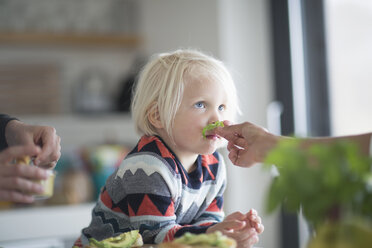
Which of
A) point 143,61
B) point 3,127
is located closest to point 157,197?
point 3,127

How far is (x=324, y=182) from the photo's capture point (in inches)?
20.7

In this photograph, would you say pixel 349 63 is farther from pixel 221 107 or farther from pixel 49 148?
pixel 49 148

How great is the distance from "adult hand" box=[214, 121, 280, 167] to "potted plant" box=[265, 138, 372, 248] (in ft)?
1.19

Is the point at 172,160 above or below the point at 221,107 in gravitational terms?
below

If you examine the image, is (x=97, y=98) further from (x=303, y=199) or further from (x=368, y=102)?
(x=303, y=199)

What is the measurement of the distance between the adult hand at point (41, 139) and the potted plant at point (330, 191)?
0.50 m

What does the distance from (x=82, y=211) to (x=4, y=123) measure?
1478mm

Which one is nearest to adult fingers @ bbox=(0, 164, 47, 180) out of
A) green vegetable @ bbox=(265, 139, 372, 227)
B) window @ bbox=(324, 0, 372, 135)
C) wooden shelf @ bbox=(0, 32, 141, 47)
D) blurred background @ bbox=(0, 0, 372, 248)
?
green vegetable @ bbox=(265, 139, 372, 227)

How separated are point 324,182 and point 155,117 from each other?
0.64 metres

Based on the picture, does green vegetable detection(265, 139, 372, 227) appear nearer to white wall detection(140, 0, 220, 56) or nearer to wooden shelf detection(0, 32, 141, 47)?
white wall detection(140, 0, 220, 56)

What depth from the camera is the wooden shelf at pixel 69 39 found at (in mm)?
2850

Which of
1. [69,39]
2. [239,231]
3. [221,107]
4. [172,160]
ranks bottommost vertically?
[239,231]

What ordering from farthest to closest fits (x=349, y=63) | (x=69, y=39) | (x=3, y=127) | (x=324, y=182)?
(x=69, y=39), (x=349, y=63), (x=3, y=127), (x=324, y=182)

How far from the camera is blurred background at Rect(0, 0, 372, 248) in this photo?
2.37 metres
